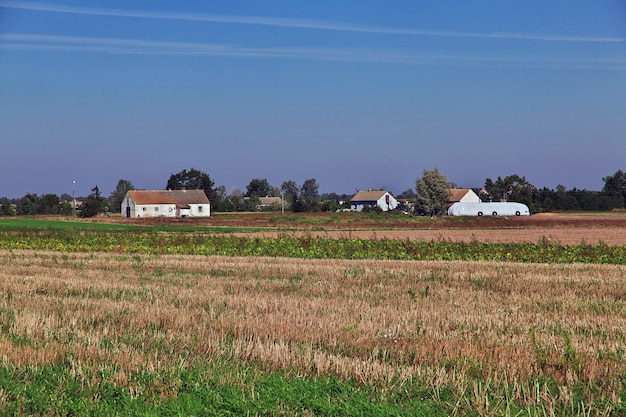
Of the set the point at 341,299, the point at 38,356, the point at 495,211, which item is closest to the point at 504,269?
the point at 341,299

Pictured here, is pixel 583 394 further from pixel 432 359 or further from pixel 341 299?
pixel 341 299

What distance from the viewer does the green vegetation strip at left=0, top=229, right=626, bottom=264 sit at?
1222 inches

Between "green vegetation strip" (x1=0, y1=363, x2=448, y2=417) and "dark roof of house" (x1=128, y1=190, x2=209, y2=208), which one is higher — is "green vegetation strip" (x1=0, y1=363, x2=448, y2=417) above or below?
below

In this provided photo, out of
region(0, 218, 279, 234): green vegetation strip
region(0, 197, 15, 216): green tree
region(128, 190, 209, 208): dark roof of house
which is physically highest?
region(128, 190, 209, 208): dark roof of house

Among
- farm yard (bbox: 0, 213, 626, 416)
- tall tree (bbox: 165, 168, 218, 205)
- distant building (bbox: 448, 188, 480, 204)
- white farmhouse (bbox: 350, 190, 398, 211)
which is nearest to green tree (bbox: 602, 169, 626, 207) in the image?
distant building (bbox: 448, 188, 480, 204)

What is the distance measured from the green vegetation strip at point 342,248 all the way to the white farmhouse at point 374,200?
134647mm

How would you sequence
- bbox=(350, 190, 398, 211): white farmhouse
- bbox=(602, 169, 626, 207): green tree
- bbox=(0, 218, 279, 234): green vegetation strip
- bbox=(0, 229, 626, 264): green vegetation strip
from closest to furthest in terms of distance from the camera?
1. bbox=(0, 229, 626, 264): green vegetation strip
2. bbox=(0, 218, 279, 234): green vegetation strip
3. bbox=(602, 169, 626, 207): green tree
4. bbox=(350, 190, 398, 211): white farmhouse

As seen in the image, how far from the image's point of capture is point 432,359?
8836 millimetres

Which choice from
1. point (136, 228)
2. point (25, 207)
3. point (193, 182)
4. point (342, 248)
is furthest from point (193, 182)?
point (342, 248)

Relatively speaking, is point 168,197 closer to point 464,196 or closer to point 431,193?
point 431,193

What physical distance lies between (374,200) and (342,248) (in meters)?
141

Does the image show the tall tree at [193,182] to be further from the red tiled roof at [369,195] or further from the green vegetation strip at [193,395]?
the green vegetation strip at [193,395]

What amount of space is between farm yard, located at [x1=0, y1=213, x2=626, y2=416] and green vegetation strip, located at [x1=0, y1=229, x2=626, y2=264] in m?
10.5

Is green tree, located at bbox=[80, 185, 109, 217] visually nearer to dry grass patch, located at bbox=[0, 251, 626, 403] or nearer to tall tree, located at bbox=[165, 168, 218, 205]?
tall tree, located at bbox=[165, 168, 218, 205]
